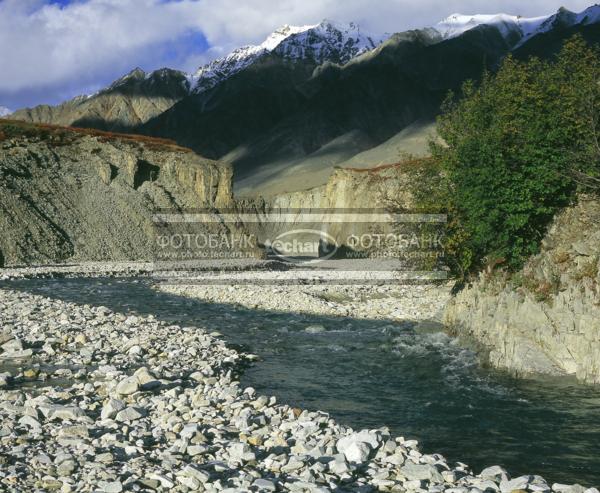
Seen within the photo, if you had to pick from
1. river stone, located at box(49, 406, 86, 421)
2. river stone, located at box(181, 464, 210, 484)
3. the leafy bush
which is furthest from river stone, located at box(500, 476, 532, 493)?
the leafy bush

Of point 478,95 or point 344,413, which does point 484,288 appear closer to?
point 478,95

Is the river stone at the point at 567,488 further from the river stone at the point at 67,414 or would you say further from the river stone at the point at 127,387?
the river stone at the point at 127,387

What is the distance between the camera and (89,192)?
52.3m

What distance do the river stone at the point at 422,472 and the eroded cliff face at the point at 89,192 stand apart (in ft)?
131

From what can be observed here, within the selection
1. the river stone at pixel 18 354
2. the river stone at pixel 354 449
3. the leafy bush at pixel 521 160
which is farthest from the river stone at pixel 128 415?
the leafy bush at pixel 521 160

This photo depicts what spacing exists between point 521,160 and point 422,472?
1175 centimetres

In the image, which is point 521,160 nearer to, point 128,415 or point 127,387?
point 127,387

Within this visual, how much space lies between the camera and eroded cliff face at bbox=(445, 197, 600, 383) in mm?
14930

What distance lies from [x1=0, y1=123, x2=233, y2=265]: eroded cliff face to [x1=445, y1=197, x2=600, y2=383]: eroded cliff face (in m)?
36.3

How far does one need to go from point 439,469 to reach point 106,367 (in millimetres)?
8453

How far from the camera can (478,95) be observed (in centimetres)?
2200

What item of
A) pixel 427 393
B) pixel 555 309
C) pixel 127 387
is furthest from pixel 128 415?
pixel 555 309

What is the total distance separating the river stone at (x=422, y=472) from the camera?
876cm

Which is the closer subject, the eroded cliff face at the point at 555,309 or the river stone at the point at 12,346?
the eroded cliff face at the point at 555,309
